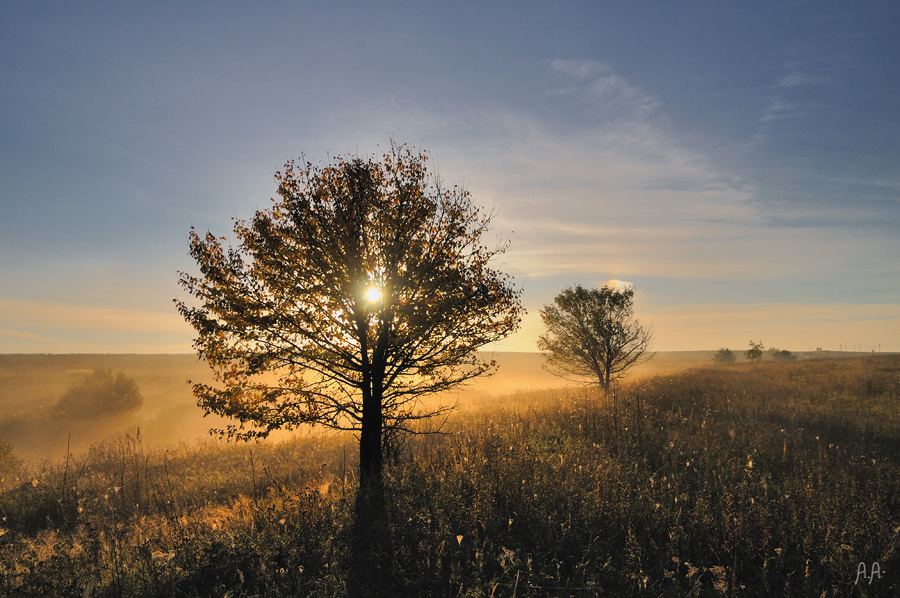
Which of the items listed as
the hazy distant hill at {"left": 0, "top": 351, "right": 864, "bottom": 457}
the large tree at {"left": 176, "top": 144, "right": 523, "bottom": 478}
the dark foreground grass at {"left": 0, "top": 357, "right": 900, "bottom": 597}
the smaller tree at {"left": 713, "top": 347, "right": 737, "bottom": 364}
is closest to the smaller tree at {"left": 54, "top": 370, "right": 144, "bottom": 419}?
the hazy distant hill at {"left": 0, "top": 351, "right": 864, "bottom": 457}

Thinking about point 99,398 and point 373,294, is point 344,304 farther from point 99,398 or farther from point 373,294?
point 99,398

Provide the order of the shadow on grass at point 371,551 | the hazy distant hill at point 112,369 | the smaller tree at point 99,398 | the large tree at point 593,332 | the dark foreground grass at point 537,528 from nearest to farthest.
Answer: the shadow on grass at point 371,551, the dark foreground grass at point 537,528, the large tree at point 593,332, the smaller tree at point 99,398, the hazy distant hill at point 112,369

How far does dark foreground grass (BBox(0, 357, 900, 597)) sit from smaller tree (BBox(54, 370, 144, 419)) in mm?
45863

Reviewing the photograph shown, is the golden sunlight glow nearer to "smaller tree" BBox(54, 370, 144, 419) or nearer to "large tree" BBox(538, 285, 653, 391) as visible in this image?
"large tree" BBox(538, 285, 653, 391)

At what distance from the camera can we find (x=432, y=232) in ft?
30.8

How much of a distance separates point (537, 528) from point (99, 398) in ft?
194

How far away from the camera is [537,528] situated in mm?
6660

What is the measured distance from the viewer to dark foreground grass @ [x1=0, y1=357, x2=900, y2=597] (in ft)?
18.3

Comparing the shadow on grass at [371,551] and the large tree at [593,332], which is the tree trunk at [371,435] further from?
the large tree at [593,332]

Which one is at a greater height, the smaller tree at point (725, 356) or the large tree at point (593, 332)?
the large tree at point (593, 332)

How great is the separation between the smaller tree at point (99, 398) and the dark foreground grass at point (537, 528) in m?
45.9

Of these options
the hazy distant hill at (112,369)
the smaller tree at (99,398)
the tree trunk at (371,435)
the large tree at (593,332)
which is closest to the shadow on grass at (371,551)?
the tree trunk at (371,435)

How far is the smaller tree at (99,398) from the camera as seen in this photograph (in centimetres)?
4919

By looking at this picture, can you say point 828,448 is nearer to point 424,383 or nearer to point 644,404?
point 644,404
